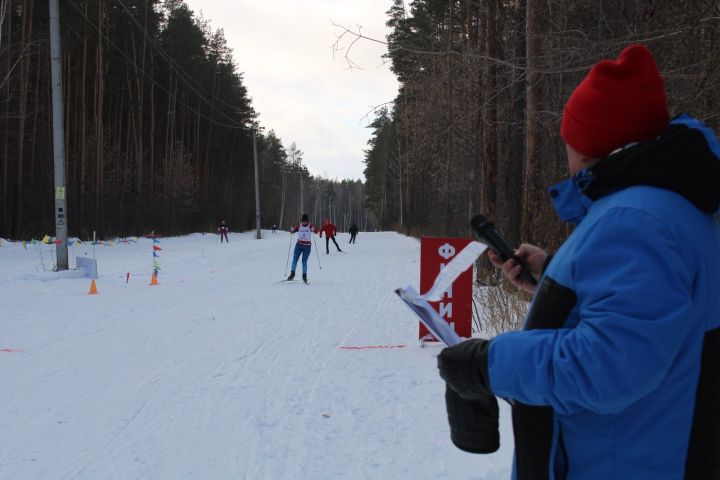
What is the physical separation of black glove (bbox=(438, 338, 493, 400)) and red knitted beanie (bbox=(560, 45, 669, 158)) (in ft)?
2.04

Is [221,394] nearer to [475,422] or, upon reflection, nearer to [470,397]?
[475,422]

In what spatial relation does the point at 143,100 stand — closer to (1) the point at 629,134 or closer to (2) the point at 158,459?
(2) the point at 158,459

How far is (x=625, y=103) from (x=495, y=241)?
635mm

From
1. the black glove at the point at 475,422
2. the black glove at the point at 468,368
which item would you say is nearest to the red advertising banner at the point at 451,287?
the black glove at the point at 475,422

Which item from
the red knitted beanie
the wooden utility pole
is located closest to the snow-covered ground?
the red knitted beanie

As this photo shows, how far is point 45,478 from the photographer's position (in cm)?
356

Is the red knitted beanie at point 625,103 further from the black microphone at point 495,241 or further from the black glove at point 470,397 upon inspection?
the black glove at point 470,397

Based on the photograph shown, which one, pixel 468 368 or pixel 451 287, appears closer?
pixel 468 368

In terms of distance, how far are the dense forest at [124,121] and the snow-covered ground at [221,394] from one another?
13.0 m

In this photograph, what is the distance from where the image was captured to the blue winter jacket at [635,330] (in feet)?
3.82

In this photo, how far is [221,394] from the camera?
5.20 m

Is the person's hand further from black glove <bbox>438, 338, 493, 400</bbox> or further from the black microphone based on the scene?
black glove <bbox>438, 338, 493, 400</bbox>

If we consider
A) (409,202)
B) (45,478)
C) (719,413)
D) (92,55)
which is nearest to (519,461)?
(719,413)

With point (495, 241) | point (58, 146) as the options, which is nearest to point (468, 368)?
point (495, 241)
